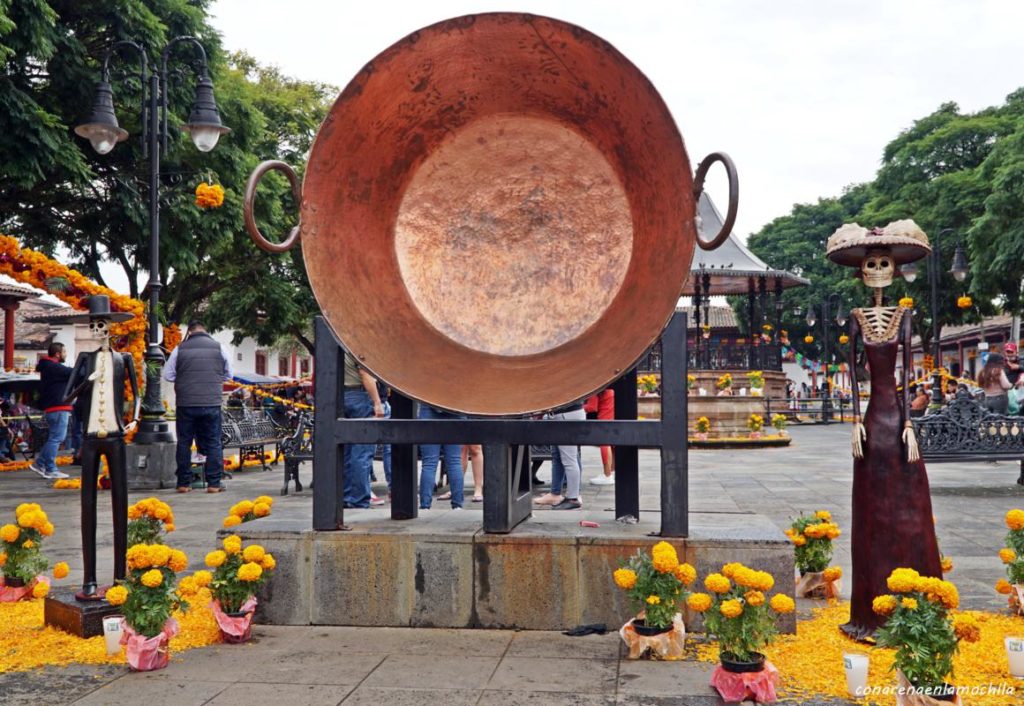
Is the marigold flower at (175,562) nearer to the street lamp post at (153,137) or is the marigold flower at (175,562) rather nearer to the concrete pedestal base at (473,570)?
the concrete pedestal base at (473,570)

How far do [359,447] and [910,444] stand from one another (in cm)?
440

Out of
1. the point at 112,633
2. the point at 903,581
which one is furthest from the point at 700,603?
the point at 112,633

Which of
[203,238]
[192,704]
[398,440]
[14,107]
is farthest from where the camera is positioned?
[203,238]

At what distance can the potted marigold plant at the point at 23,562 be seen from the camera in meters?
5.10

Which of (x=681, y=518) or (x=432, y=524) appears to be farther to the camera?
(x=432, y=524)

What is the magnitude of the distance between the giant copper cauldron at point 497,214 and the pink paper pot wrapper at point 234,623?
4.43 feet

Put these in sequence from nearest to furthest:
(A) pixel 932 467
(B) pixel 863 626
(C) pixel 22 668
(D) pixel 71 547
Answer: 1. (C) pixel 22 668
2. (B) pixel 863 626
3. (D) pixel 71 547
4. (A) pixel 932 467

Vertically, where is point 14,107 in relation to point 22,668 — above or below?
above

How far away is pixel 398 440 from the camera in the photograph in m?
4.59

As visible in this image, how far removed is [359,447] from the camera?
7254 millimetres

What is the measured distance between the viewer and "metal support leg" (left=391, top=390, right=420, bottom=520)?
4977 mm

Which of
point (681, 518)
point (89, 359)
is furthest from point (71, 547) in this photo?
point (681, 518)

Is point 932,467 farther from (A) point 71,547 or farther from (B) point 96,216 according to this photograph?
(B) point 96,216

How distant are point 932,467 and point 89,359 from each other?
1387 cm
